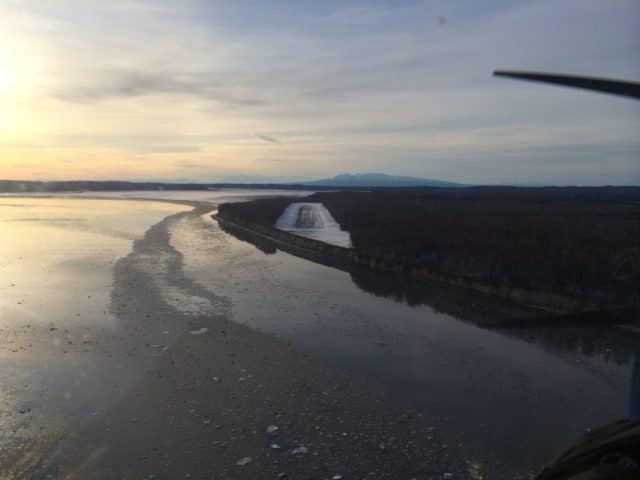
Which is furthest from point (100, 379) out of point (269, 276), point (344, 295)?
point (269, 276)

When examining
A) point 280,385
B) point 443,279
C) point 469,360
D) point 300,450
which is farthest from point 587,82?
point 443,279

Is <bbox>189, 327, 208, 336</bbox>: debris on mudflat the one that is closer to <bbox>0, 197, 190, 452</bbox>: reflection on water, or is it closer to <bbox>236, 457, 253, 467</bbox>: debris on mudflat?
<bbox>0, 197, 190, 452</bbox>: reflection on water

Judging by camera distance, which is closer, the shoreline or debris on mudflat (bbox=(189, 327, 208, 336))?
debris on mudflat (bbox=(189, 327, 208, 336))

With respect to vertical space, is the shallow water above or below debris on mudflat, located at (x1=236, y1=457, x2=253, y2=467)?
above

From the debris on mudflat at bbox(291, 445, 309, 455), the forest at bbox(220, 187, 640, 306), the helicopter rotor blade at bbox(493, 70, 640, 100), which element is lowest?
the debris on mudflat at bbox(291, 445, 309, 455)

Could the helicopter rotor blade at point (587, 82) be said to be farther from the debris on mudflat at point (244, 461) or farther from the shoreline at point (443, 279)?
the debris on mudflat at point (244, 461)

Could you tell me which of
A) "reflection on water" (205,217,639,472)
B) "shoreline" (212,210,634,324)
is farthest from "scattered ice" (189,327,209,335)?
"shoreline" (212,210,634,324)
